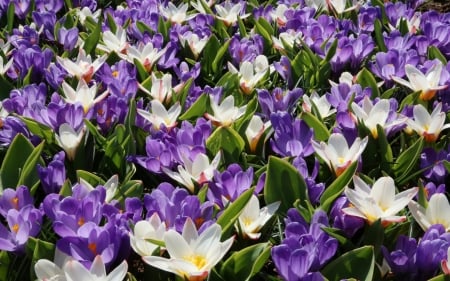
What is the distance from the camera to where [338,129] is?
6.23 feet

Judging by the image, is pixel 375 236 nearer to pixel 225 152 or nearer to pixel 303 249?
pixel 303 249

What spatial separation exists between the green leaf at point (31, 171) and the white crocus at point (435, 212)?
901 millimetres

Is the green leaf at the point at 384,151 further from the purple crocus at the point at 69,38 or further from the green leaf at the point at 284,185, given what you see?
the purple crocus at the point at 69,38

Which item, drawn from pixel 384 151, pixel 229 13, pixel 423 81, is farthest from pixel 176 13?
pixel 384 151

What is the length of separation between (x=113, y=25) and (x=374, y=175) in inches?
58.8

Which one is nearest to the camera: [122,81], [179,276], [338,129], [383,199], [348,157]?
[179,276]

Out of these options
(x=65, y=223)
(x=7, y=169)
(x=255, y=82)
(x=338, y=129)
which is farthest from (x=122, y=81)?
(x=65, y=223)

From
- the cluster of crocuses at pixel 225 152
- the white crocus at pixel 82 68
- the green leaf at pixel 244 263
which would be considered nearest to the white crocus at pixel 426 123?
the cluster of crocuses at pixel 225 152

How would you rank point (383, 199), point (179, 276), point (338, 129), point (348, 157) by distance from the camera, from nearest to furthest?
point (179, 276) < point (383, 199) < point (348, 157) < point (338, 129)

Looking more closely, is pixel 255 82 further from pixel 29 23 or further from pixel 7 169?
pixel 29 23

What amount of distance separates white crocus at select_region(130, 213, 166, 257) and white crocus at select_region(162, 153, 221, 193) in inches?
9.7

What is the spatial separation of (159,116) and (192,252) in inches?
26.0

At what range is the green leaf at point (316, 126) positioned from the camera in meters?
1.90

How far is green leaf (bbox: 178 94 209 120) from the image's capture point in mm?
2068
